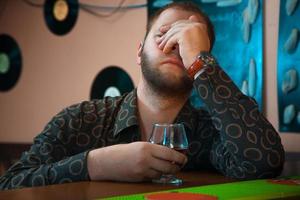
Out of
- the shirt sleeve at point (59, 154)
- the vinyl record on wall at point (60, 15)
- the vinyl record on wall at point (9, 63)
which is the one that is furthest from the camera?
the vinyl record on wall at point (9, 63)

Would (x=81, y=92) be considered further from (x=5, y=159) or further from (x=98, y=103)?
(x=98, y=103)

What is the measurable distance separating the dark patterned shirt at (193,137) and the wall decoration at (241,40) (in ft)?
1.04

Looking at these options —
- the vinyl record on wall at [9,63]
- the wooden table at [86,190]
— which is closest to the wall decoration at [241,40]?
the wooden table at [86,190]

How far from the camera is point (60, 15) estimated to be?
8.45 ft

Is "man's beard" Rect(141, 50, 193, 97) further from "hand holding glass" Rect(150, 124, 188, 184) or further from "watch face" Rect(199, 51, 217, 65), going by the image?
"hand holding glass" Rect(150, 124, 188, 184)

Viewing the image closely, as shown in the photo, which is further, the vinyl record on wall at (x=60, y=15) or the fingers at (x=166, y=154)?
the vinyl record on wall at (x=60, y=15)

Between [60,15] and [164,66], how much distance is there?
1.32m

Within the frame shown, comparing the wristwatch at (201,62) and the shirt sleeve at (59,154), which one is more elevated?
the wristwatch at (201,62)

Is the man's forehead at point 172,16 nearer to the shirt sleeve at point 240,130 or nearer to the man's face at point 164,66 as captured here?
the man's face at point 164,66

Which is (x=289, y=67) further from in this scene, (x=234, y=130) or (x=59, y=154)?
(x=59, y=154)

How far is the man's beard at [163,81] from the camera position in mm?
1414

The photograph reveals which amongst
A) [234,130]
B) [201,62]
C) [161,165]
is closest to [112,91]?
[201,62]

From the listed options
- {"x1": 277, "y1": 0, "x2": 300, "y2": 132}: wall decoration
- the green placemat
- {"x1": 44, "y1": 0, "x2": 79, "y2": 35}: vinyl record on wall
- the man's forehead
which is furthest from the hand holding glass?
{"x1": 44, "y1": 0, "x2": 79, "y2": 35}: vinyl record on wall

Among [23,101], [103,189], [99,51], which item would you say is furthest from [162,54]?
[23,101]
